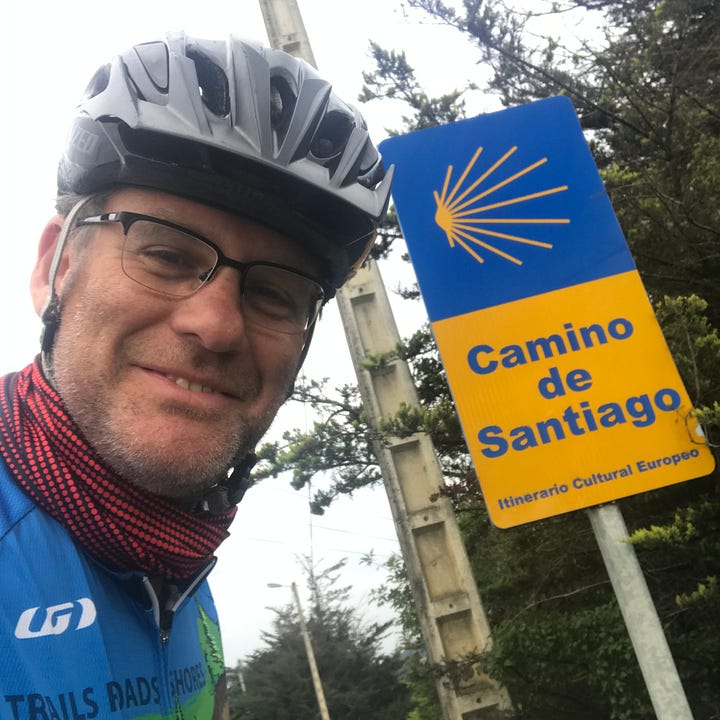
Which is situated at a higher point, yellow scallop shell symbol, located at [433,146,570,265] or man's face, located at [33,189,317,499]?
yellow scallop shell symbol, located at [433,146,570,265]

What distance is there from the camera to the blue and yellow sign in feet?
6.26

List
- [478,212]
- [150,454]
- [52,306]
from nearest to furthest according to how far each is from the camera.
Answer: [150,454], [52,306], [478,212]

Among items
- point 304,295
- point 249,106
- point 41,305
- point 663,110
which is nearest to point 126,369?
point 41,305

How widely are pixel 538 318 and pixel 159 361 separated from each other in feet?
4.26

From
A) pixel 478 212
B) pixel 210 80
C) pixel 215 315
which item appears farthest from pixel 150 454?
pixel 478 212

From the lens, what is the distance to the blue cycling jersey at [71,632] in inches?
32.5

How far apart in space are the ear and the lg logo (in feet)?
1.95

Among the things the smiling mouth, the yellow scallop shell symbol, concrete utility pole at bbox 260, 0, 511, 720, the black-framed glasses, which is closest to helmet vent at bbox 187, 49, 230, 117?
the black-framed glasses

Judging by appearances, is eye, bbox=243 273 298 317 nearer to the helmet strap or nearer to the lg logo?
the helmet strap

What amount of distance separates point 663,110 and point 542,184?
2123 mm

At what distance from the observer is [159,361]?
3.86 ft

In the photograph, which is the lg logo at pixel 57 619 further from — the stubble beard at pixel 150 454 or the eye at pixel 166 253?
the eye at pixel 166 253

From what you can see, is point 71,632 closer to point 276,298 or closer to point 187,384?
point 187,384

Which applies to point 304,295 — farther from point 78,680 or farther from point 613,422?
point 613,422
